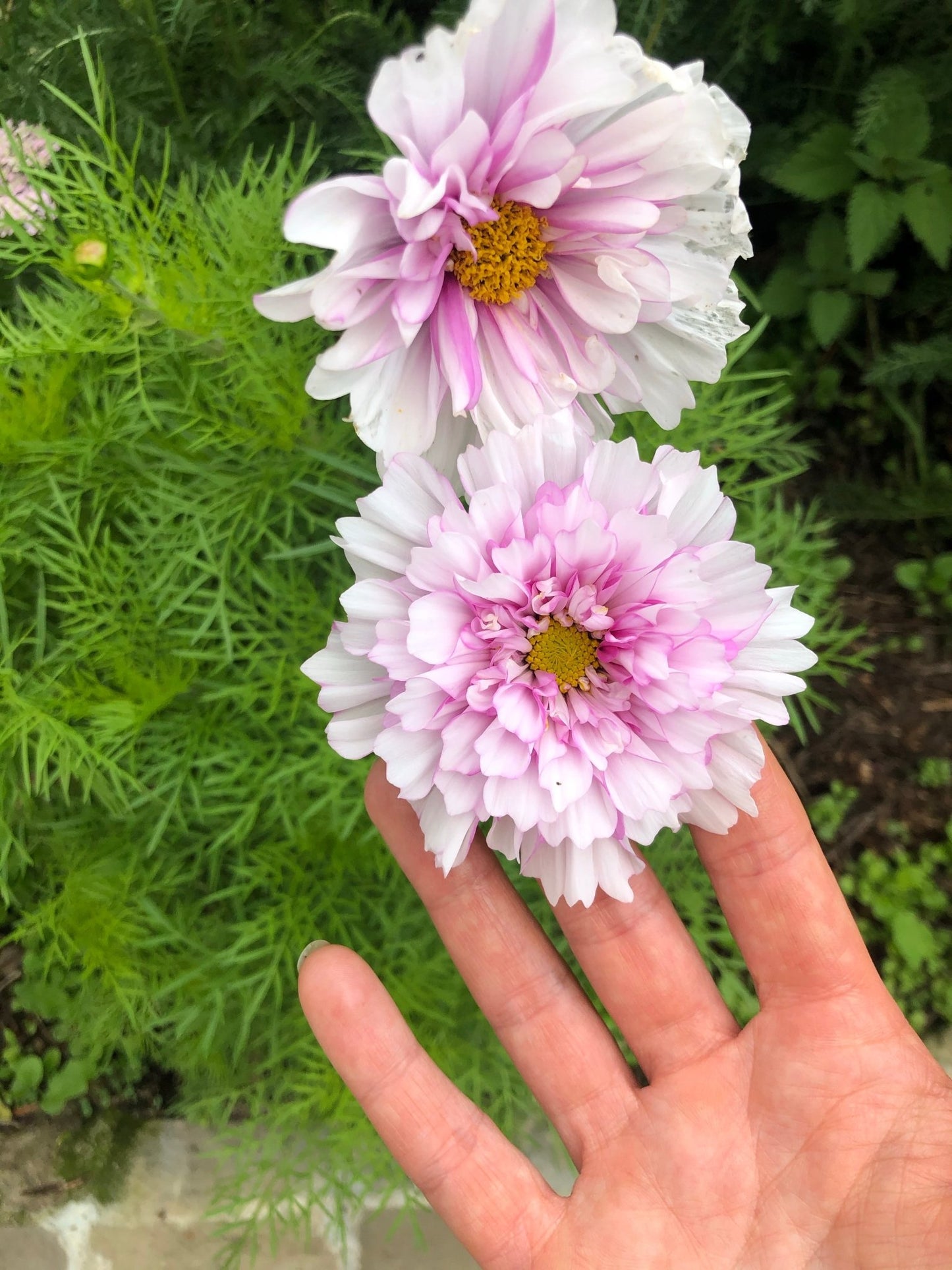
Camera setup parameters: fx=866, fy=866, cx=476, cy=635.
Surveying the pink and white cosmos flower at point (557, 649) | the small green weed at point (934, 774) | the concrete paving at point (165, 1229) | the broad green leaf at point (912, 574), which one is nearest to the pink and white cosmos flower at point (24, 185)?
the pink and white cosmos flower at point (557, 649)

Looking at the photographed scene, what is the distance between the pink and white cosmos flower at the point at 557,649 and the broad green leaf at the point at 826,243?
105 centimetres

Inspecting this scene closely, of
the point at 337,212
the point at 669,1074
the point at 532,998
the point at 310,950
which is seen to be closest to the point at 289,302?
the point at 337,212

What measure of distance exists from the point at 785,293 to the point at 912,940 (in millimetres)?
1196

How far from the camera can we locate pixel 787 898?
3.24ft

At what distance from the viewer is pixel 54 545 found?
1307 mm

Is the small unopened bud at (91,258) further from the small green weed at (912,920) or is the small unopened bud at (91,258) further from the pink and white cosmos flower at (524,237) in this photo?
the small green weed at (912,920)

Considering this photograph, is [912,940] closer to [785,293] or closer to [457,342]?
[785,293]

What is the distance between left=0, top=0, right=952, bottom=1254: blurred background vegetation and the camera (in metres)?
1.13

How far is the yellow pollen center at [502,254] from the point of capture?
67 centimetres

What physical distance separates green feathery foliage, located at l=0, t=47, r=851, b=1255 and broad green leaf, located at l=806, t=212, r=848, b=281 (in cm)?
33

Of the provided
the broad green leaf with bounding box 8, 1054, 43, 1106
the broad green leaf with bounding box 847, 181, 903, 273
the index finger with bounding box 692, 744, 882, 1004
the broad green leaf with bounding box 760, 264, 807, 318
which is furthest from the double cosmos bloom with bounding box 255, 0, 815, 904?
the broad green leaf with bounding box 8, 1054, 43, 1106

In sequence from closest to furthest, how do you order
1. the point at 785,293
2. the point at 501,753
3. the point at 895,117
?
the point at 501,753 < the point at 895,117 < the point at 785,293

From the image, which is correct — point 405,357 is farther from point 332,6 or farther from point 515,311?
point 332,6

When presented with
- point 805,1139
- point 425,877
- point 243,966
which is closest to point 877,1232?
point 805,1139
